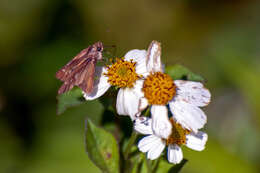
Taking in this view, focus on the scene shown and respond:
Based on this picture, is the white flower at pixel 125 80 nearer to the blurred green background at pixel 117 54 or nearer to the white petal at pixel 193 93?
the white petal at pixel 193 93

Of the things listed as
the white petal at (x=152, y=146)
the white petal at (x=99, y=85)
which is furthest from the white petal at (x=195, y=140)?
the white petal at (x=99, y=85)

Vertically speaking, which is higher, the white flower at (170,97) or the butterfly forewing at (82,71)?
the butterfly forewing at (82,71)

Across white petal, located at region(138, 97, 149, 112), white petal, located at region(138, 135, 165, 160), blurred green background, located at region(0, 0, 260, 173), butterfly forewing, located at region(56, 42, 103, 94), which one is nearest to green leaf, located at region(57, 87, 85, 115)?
butterfly forewing, located at region(56, 42, 103, 94)

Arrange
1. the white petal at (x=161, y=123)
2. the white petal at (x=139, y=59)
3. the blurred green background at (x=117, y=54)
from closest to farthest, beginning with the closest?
the white petal at (x=161, y=123) < the white petal at (x=139, y=59) < the blurred green background at (x=117, y=54)

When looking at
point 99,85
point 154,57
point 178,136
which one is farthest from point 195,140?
point 99,85

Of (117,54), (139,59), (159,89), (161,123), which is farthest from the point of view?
(117,54)

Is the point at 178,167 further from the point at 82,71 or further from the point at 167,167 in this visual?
the point at 82,71
